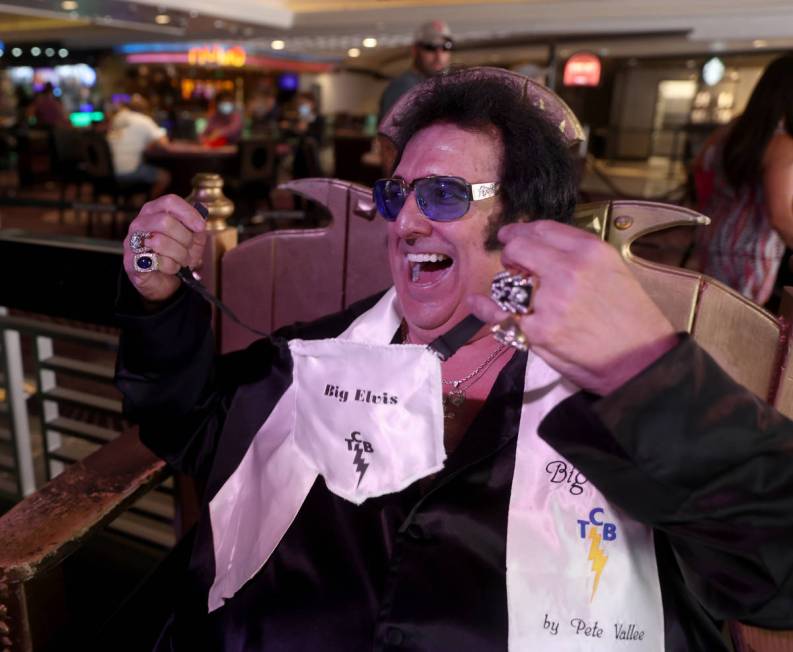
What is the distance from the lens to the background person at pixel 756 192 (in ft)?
6.43

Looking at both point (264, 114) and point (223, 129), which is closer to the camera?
point (223, 129)

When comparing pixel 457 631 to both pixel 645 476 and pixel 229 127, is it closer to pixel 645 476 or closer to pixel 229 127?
pixel 645 476

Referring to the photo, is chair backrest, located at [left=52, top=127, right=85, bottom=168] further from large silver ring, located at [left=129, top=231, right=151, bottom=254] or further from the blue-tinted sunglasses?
the blue-tinted sunglasses

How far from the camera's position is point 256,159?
651 centimetres

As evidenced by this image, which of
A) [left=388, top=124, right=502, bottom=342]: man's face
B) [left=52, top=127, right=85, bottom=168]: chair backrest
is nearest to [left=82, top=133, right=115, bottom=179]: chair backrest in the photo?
[left=52, top=127, right=85, bottom=168]: chair backrest

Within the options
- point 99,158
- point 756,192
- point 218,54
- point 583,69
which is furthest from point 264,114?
point 756,192

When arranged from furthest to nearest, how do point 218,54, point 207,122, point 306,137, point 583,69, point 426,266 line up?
point 218,54 → point 583,69 → point 207,122 → point 306,137 → point 426,266

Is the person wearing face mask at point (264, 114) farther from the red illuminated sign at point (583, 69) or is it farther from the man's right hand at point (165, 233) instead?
the man's right hand at point (165, 233)

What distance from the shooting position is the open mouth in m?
1.07

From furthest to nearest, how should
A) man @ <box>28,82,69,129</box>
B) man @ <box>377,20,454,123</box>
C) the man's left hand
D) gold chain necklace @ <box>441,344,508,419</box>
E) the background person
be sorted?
man @ <box>28,82,69,129</box>, man @ <box>377,20,454,123</box>, the background person, gold chain necklace @ <box>441,344,508,419</box>, the man's left hand

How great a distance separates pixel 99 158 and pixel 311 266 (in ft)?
19.7

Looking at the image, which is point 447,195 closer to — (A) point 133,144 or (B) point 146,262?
(B) point 146,262

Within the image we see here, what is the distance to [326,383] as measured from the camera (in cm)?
106

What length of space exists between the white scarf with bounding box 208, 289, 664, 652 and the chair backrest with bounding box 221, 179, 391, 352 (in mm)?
214
